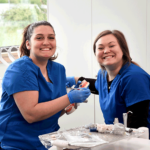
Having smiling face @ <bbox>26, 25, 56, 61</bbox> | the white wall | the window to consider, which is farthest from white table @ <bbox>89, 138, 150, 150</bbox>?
the window

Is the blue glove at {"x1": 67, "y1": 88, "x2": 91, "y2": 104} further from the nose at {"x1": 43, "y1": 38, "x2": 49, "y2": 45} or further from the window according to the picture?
the window

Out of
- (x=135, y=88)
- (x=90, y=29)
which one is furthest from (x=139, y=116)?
(x=90, y=29)

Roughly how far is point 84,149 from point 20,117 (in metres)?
0.51

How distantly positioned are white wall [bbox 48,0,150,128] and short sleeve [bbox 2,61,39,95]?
54.6 inches

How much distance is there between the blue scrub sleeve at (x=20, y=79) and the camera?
3.87 feet

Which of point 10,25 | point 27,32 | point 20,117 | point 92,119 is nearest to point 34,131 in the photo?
point 20,117

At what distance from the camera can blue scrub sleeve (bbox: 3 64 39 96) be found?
3.87ft

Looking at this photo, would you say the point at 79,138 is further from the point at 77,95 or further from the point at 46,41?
the point at 46,41

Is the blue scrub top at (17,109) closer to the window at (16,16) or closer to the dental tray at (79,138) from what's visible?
the dental tray at (79,138)

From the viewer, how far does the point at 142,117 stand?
4.06 feet

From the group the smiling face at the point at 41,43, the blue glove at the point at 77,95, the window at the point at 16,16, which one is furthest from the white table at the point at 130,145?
the window at the point at 16,16

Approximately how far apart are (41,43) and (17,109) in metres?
0.41

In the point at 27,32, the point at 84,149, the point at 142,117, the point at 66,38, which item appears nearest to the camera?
the point at 84,149

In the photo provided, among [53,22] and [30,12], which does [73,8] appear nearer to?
[53,22]
